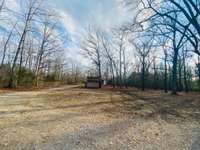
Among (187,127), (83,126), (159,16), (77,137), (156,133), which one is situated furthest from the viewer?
(159,16)

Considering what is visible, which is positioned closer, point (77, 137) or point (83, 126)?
point (77, 137)

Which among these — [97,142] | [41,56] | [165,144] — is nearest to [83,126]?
[97,142]

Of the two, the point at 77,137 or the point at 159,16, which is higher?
the point at 159,16

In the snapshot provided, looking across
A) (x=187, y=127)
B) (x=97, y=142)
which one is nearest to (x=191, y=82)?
(x=187, y=127)

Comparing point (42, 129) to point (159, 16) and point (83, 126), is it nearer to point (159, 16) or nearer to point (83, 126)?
point (83, 126)

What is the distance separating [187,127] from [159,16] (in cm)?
1383

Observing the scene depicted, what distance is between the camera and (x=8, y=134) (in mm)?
5074

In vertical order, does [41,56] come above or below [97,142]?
above

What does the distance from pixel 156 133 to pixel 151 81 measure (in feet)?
160

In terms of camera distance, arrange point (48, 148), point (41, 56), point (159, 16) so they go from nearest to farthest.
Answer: point (48, 148) < point (159, 16) < point (41, 56)

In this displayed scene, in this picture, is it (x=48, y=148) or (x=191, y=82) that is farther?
(x=191, y=82)

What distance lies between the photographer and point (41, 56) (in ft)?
126

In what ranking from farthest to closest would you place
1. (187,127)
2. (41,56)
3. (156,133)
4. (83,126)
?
(41,56), (187,127), (83,126), (156,133)

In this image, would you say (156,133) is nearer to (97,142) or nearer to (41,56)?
(97,142)
